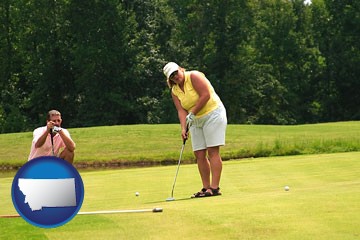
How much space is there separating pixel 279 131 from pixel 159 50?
21368 mm

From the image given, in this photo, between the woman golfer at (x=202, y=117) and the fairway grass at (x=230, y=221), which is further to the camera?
the woman golfer at (x=202, y=117)

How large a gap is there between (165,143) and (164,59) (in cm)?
2215

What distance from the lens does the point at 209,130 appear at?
9.19 meters

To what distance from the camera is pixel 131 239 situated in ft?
18.2

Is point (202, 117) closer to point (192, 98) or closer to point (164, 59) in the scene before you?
point (192, 98)

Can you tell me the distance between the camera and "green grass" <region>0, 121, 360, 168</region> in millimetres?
25750

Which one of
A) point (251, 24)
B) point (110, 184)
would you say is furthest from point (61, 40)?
point (110, 184)

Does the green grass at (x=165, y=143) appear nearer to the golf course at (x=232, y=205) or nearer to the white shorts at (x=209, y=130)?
the golf course at (x=232, y=205)

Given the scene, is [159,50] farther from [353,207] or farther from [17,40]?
[353,207]

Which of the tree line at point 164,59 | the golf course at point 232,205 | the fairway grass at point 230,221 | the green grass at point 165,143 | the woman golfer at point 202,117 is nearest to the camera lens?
the fairway grass at point 230,221

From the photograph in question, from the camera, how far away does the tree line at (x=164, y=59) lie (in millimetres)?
50375

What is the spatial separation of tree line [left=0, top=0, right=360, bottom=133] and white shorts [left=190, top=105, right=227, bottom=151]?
40.4 metres

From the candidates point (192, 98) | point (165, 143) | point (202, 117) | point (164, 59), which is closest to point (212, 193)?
point (202, 117)

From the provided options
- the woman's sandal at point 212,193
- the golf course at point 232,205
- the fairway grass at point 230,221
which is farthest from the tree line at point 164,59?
the fairway grass at point 230,221
